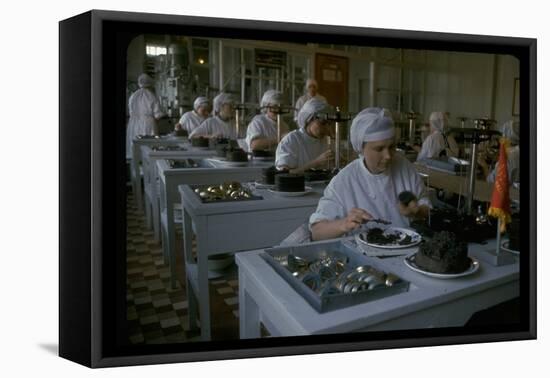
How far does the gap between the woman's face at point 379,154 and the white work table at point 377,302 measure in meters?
0.42

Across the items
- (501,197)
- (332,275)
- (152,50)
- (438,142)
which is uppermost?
(152,50)

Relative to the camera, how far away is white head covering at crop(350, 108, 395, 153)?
6.98ft

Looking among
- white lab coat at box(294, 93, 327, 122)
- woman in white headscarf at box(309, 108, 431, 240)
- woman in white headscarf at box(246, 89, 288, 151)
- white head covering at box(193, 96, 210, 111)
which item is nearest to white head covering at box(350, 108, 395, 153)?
woman in white headscarf at box(309, 108, 431, 240)

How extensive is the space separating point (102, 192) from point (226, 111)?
0.63 m

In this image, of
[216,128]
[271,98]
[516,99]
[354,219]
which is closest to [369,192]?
[354,219]

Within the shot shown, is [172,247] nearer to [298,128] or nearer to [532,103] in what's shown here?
[298,128]

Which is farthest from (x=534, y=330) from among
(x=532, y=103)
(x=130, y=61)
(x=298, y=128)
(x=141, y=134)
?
(x=130, y=61)

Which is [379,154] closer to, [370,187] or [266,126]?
[370,187]

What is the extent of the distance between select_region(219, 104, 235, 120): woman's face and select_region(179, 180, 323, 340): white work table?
13.2 inches

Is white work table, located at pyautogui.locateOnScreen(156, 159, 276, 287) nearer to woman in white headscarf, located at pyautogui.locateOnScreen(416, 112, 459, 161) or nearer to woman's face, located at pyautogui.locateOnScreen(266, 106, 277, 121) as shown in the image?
woman's face, located at pyautogui.locateOnScreen(266, 106, 277, 121)

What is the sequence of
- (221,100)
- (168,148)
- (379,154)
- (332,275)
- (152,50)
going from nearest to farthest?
1. (332,275)
2. (152,50)
3. (379,154)
4. (221,100)
5. (168,148)

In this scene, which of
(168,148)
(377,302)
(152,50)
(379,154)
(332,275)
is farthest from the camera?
(168,148)

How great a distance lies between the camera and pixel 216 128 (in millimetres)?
2234

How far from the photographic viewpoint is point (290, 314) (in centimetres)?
161
